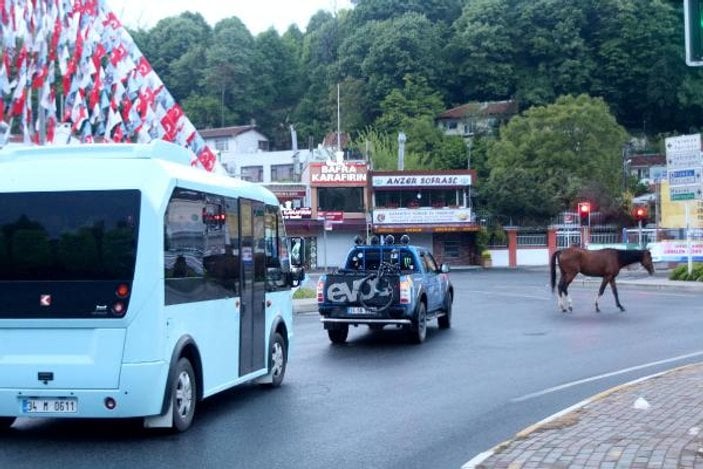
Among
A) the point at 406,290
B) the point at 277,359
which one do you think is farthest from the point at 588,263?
the point at 277,359

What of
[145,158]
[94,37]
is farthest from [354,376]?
[94,37]

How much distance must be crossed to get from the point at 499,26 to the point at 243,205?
8633 cm

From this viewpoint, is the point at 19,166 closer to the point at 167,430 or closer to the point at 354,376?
the point at 167,430

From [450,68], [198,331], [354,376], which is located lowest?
[354,376]

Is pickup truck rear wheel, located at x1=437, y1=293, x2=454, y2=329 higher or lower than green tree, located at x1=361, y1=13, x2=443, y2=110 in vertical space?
lower

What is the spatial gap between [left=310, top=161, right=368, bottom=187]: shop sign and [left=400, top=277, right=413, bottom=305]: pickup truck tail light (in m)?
49.2

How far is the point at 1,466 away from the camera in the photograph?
866 cm

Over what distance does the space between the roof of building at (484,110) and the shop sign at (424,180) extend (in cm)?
2659

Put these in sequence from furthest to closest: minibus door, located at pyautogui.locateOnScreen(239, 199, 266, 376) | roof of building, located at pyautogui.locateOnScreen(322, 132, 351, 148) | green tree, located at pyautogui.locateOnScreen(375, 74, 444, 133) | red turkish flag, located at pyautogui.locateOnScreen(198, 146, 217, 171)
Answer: roof of building, located at pyautogui.locateOnScreen(322, 132, 351, 148), green tree, located at pyautogui.locateOnScreen(375, 74, 444, 133), red turkish flag, located at pyautogui.locateOnScreen(198, 146, 217, 171), minibus door, located at pyautogui.locateOnScreen(239, 199, 266, 376)

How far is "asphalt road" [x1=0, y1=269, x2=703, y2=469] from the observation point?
9109 millimetres

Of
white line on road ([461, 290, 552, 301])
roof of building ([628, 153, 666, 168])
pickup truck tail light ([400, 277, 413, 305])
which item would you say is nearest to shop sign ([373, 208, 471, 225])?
white line on road ([461, 290, 552, 301])

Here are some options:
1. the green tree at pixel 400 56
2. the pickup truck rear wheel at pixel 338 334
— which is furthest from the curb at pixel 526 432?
the green tree at pixel 400 56

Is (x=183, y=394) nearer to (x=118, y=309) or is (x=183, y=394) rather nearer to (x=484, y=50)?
(x=118, y=309)

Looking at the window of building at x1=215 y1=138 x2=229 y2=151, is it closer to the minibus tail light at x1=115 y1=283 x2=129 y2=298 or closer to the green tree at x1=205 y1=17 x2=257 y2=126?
the green tree at x1=205 y1=17 x2=257 y2=126
